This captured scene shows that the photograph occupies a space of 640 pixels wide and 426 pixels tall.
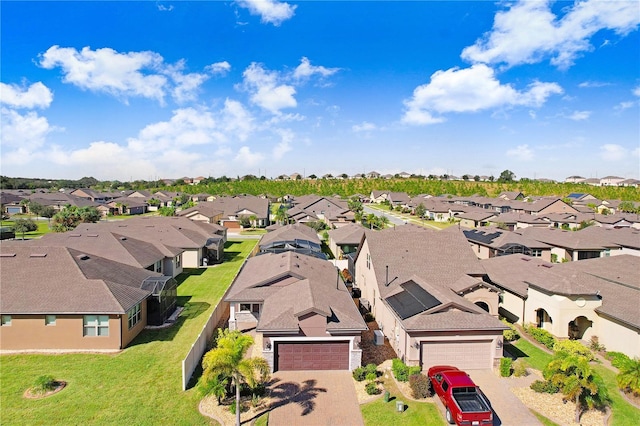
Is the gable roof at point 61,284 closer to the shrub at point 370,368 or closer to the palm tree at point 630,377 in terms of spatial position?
the shrub at point 370,368

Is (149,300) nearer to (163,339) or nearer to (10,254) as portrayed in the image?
(163,339)

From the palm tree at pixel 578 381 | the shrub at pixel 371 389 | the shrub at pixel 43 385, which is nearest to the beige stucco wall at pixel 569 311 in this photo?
the palm tree at pixel 578 381

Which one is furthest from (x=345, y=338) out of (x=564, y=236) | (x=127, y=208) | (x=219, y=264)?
(x=127, y=208)

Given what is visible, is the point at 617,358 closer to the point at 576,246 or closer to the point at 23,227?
the point at 576,246

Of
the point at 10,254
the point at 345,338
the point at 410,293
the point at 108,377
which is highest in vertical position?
the point at 10,254

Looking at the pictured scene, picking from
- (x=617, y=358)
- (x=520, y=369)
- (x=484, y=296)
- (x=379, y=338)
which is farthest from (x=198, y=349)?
(x=617, y=358)

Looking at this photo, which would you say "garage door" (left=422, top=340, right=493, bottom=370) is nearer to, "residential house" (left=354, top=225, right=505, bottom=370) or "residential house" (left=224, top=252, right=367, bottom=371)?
"residential house" (left=354, top=225, right=505, bottom=370)
